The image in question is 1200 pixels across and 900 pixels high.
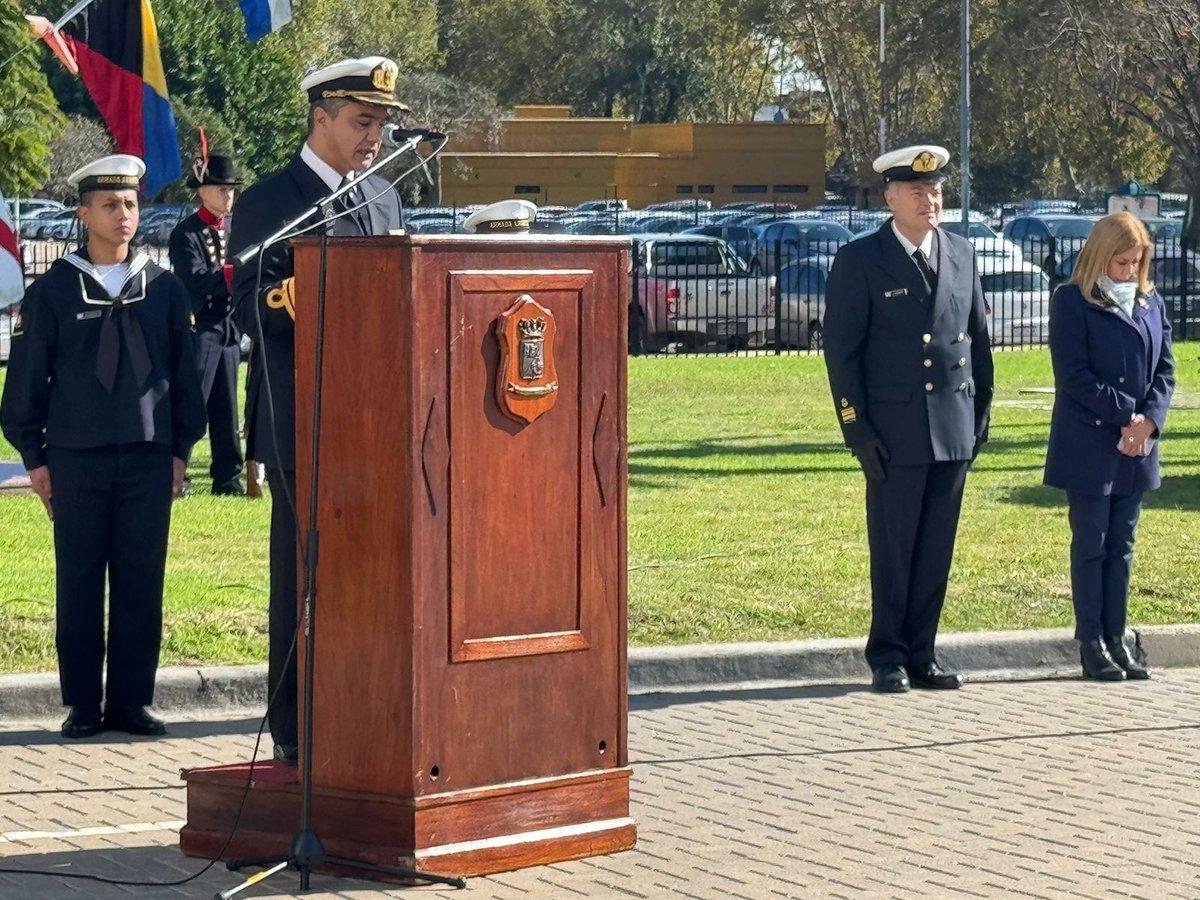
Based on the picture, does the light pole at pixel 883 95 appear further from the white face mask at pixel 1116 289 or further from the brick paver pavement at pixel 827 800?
the brick paver pavement at pixel 827 800

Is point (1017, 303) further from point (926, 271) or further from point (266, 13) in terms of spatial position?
point (926, 271)

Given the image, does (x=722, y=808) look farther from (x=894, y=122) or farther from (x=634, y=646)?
(x=894, y=122)

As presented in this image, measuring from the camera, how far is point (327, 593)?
18.7ft

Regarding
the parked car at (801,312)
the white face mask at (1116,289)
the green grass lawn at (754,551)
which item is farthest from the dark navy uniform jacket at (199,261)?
the parked car at (801,312)

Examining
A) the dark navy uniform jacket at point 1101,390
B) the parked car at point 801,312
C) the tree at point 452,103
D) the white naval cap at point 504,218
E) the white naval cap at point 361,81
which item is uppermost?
the tree at point 452,103

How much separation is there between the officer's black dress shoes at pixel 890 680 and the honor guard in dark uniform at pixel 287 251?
10.1 feet

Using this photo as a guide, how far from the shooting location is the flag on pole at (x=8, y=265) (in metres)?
10.8

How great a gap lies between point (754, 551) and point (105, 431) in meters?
4.49

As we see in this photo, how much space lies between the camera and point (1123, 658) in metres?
8.96

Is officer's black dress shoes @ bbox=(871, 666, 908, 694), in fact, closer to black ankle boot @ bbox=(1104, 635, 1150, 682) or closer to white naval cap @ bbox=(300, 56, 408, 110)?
black ankle boot @ bbox=(1104, 635, 1150, 682)

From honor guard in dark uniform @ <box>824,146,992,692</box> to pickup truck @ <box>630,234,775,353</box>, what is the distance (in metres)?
18.5

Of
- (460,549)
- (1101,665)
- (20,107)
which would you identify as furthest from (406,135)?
(20,107)

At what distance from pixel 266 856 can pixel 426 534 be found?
105 centimetres

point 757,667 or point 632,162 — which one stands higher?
point 632,162
